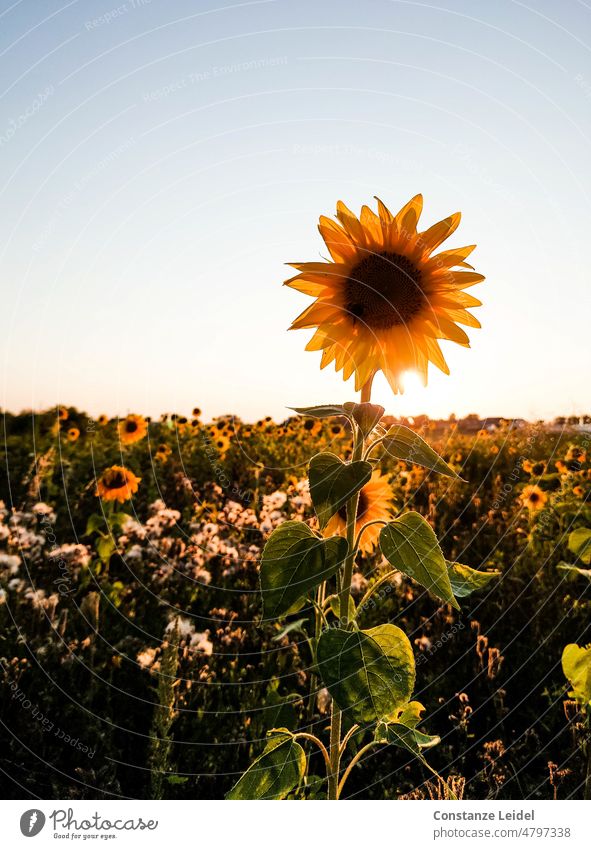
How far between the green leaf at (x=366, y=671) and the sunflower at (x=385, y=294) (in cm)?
60

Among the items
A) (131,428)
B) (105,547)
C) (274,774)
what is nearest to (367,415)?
(274,774)

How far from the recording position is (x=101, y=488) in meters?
4.64

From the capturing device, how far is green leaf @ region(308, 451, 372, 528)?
3.81ft

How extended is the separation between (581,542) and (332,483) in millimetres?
2045

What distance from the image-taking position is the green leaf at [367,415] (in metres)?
1.26

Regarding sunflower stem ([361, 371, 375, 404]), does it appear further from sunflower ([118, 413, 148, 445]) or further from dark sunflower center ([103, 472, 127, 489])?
sunflower ([118, 413, 148, 445])

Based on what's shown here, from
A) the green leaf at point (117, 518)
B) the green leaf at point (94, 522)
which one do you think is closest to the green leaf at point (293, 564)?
the green leaf at point (94, 522)

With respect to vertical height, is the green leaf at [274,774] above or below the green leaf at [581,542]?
below

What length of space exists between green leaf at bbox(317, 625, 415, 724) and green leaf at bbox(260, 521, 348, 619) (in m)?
0.12

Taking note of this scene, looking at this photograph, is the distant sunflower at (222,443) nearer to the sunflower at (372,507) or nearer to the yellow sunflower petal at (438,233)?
the sunflower at (372,507)

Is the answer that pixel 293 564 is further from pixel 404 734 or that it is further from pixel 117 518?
pixel 117 518

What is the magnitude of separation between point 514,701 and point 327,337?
8.01 ft
